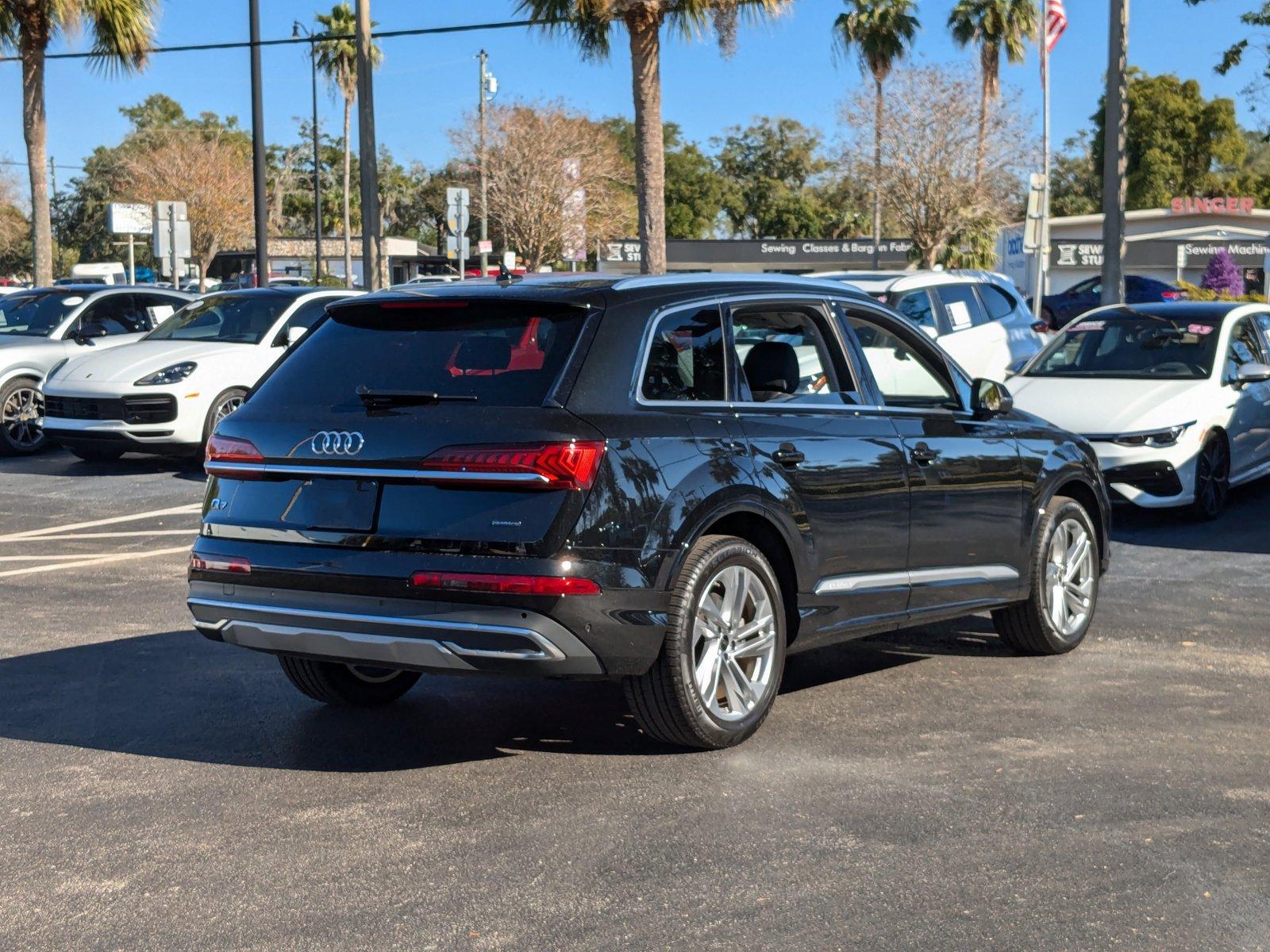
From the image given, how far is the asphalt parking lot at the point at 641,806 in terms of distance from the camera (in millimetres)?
4164

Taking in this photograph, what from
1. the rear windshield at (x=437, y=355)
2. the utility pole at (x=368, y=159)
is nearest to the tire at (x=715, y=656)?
the rear windshield at (x=437, y=355)

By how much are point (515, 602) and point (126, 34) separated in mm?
26729

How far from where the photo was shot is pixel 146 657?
7.44 m

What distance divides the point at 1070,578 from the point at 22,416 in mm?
12324

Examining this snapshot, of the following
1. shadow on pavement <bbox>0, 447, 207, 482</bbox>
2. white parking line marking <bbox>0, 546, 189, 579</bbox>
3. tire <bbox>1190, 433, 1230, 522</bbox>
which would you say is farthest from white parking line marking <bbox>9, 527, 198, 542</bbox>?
tire <bbox>1190, 433, 1230, 522</bbox>

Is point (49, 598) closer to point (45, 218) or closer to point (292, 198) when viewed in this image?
point (45, 218)

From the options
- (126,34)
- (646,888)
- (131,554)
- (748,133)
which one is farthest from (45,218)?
(748,133)

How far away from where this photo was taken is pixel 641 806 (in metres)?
5.13

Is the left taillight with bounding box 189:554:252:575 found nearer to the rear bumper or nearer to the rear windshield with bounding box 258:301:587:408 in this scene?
the rear bumper

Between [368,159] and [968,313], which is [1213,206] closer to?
[368,159]

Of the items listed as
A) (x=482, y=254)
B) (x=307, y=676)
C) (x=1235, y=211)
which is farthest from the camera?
(x=1235, y=211)

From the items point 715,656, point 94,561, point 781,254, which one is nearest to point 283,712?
point 715,656

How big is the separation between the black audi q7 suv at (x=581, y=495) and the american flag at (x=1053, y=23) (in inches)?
1304

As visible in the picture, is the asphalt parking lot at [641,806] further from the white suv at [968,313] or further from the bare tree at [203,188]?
the bare tree at [203,188]
